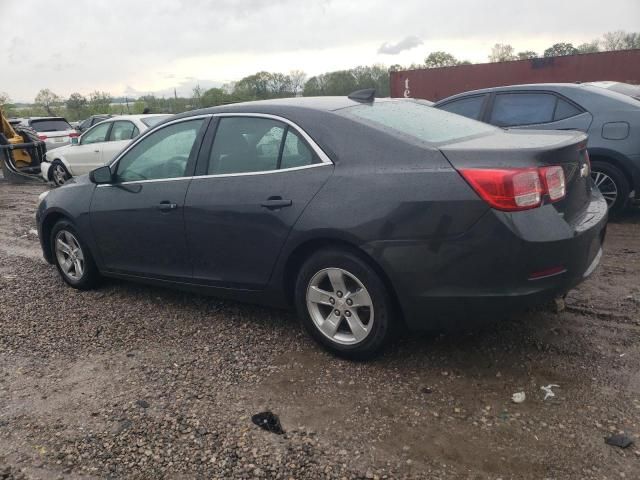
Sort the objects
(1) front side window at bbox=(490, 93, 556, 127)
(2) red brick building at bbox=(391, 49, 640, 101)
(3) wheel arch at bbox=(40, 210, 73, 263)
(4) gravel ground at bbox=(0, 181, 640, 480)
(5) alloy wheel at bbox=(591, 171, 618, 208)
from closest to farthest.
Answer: (4) gravel ground at bbox=(0, 181, 640, 480) → (3) wheel arch at bbox=(40, 210, 73, 263) → (5) alloy wheel at bbox=(591, 171, 618, 208) → (1) front side window at bbox=(490, 93, 556, 127) → (2) red brick building at bbox=(391, 49, 640, 101)

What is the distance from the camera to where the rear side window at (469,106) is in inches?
279

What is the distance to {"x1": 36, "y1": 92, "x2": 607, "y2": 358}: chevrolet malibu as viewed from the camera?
2.93 m

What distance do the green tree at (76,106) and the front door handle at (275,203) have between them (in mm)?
46761

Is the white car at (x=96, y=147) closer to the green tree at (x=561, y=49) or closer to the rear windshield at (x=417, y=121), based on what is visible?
the rear windshield at (x=417, y=121)

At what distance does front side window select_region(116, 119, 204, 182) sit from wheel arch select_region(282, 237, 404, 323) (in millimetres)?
1176

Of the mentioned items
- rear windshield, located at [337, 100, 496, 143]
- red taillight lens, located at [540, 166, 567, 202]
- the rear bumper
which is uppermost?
rear windshield, located at [337, 100, 496, 143]

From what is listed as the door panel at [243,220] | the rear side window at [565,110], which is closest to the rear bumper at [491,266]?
the door panel at [243,220]

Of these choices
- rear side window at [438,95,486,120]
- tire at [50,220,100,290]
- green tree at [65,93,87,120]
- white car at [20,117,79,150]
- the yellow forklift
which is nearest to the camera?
tire at [50,220,100,290]

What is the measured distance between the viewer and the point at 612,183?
6.20m

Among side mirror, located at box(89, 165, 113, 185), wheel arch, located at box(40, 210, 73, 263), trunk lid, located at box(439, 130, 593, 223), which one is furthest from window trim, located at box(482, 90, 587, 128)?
wheel arch, located at box(40, 210, 73, 263)

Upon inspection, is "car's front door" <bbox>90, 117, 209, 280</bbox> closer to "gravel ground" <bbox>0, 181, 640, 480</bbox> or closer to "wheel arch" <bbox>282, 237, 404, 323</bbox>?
"gravel ground" <bbox>0, 181, 640, 480</bbox>

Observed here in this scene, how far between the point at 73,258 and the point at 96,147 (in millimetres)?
6564

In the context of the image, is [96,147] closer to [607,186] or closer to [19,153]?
[19,153]

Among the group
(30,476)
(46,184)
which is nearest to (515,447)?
(30,476)
